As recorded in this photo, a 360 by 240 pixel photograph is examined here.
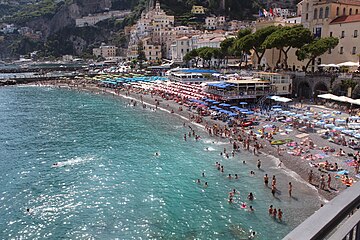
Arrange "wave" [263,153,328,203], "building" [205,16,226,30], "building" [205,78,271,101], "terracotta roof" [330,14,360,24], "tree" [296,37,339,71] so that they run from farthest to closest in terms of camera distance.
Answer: "building" [205,16,226,30]
"terracotta roof" [330,14,360,24]
"building" [205,78,271,101]
"tree" [296,37,339,71]
"wave" [263,153,328,203]

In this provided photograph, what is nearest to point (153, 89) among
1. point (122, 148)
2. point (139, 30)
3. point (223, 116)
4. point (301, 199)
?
point (223, 116)

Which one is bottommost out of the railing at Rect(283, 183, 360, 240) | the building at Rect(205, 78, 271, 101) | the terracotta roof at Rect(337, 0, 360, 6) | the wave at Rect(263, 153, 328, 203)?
the wave at Rect(263, 153, 328, 203)

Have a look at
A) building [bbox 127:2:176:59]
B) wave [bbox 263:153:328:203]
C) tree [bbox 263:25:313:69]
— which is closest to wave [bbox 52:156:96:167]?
wave [bbox 263:153:328:203]

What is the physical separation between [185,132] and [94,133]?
11368 mm

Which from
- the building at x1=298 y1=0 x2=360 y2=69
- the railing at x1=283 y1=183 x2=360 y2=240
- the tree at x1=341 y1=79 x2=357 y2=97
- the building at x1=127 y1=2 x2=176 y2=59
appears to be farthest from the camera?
the building at x1=127 y1=2 x2=176 y2=59

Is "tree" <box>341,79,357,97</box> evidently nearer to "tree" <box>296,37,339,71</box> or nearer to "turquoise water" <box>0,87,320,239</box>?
"tree" <box>296,37,339,71</box>

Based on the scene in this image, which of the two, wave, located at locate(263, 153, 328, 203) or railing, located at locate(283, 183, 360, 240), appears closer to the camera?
railing, located at locate(283, 183, 360, 240)

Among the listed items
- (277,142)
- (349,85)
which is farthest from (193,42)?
(277,142)

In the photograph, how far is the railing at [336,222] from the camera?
204 centimetres

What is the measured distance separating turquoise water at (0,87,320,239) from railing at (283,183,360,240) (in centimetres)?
1551

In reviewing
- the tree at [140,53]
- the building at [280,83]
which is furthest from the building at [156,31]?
the building at [280,83]

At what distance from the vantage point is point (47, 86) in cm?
8906

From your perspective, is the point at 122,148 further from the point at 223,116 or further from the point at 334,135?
the point at 334,135

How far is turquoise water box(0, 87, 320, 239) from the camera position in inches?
711
